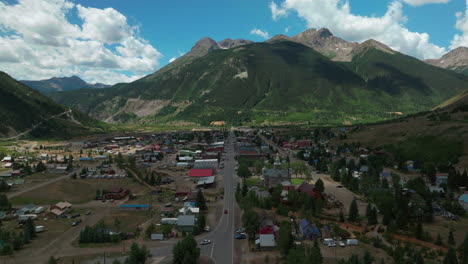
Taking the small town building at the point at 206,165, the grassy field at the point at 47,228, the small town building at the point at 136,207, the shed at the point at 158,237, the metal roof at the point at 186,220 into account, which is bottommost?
the grassy field at the point at 47,228

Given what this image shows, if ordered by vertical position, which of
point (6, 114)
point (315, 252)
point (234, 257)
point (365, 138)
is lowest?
point (234, 257)

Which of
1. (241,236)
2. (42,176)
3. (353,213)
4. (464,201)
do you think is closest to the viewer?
(241,236)

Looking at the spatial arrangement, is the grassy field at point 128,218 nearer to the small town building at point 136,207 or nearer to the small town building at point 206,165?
the small town building at point 136,207

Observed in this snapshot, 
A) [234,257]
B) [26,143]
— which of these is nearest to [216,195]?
[234,257]

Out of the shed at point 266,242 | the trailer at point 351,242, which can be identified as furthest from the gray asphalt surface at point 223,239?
the trailer at point 351,242

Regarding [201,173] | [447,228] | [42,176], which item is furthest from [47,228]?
[447,228]

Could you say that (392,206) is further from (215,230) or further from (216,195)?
(216,195)

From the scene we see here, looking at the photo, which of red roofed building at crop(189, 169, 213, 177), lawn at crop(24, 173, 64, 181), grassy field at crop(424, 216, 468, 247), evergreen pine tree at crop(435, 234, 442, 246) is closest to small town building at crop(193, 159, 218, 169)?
red roofed building at crop(189, 169, 213, 177)

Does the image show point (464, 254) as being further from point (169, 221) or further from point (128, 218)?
point (128, 218)
